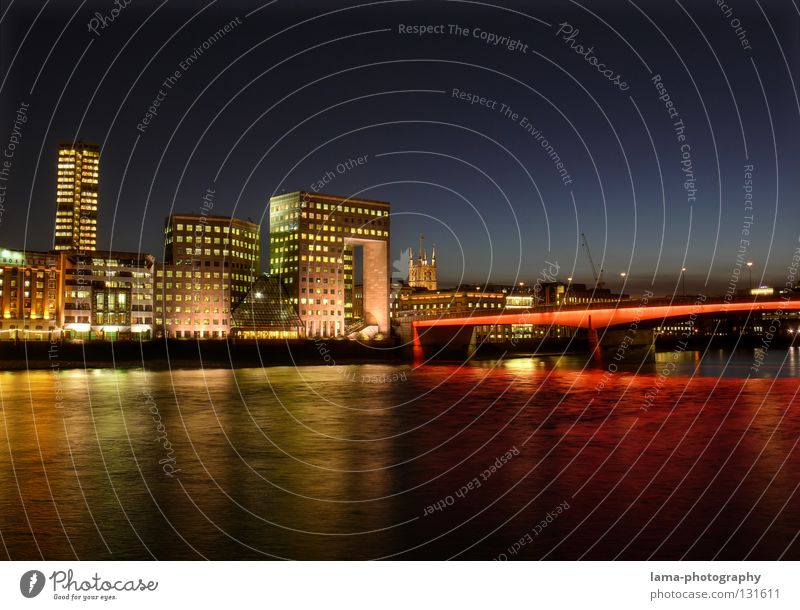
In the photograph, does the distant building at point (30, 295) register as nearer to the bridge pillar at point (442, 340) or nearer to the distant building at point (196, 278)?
the distant building at point (196, 278)

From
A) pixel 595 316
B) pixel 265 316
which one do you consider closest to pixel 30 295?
pixel 265 316

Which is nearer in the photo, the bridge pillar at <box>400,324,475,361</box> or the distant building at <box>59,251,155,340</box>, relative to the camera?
the bridge pillar at <box>400,324,475,361</box>

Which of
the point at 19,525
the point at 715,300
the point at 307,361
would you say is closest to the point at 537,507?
the point at 19,525

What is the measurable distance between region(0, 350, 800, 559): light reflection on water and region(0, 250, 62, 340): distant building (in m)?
114

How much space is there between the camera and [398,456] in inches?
1025

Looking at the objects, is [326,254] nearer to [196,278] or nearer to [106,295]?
[196,278]

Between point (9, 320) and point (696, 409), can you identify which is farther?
point (9, 320)

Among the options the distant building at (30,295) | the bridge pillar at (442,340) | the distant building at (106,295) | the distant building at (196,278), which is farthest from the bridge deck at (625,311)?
the distant building at (30,295)
